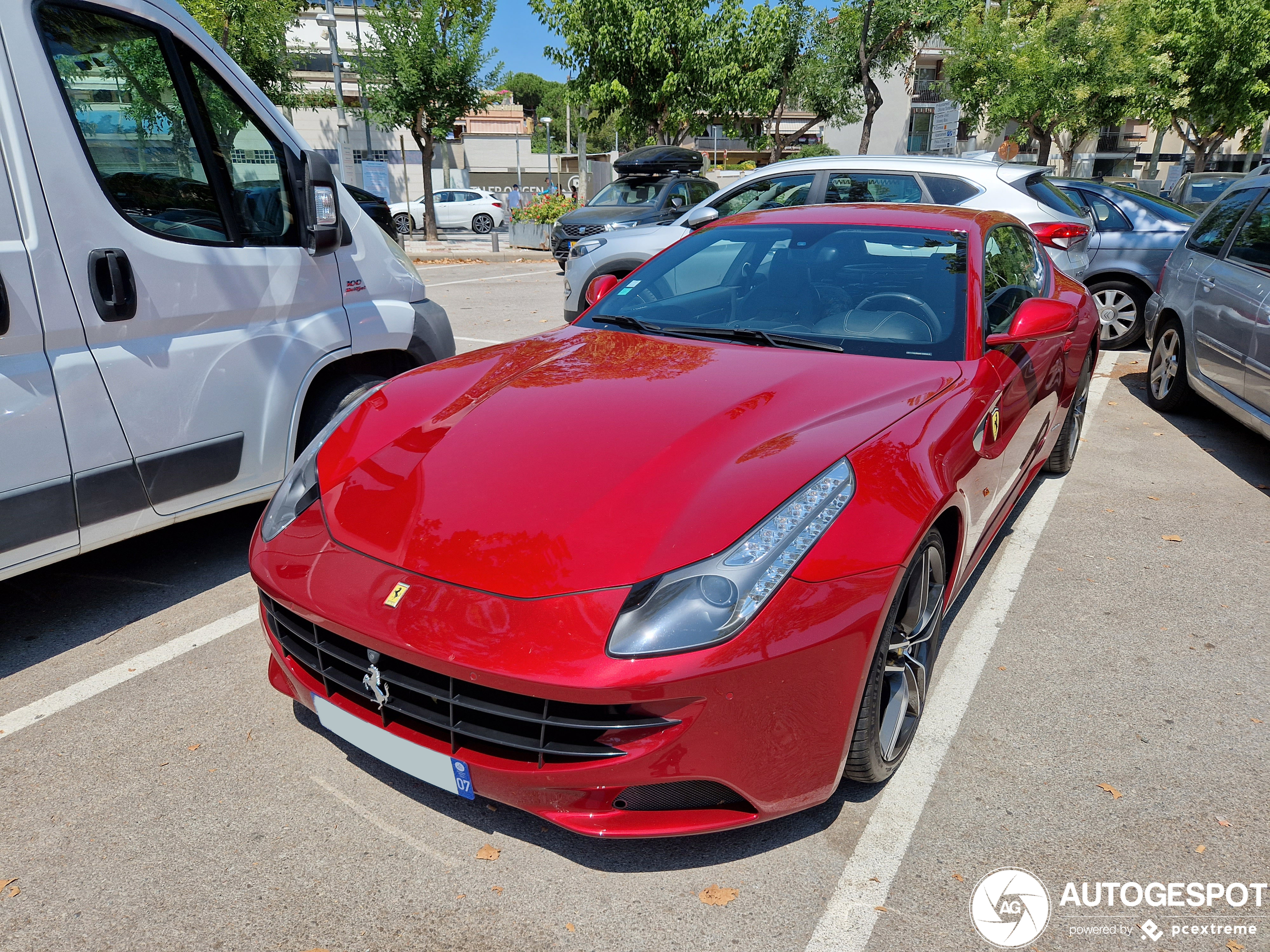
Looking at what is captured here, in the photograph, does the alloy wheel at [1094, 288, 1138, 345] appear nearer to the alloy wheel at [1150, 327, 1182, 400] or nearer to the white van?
the alloy wheel at [1150, 327, 1182, 400]

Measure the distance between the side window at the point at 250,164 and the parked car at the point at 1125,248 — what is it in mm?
7291

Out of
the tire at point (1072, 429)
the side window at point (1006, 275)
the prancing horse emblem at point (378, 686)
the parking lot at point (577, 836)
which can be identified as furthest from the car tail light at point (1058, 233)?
the prancing horse emblem at point (378, 686)

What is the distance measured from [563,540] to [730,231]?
2213 mm

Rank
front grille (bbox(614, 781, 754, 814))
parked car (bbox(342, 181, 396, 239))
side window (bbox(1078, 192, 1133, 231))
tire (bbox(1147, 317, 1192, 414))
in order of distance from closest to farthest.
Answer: front grille (bbox(614, 781, 754, 814))
tire (bbox(1147, 317, 1192, 414))
parked car (bbox(342, 181, 396, 239))
side window (bbox(1078, 192, 1133, 231))

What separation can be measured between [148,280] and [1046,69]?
32.3 meters

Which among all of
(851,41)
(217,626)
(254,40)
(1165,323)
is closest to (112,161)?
(217,626)

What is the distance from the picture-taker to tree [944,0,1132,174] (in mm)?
28656

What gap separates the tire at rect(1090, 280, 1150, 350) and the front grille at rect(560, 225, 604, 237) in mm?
8776

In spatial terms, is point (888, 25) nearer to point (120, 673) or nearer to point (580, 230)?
point (580, 230)

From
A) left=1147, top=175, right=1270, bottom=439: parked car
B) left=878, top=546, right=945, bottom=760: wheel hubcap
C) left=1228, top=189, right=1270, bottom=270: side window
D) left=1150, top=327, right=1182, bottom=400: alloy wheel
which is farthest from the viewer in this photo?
left=1150, top=327, right=1182, bottom=400: alloy wheel

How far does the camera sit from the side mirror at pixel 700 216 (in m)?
7.45

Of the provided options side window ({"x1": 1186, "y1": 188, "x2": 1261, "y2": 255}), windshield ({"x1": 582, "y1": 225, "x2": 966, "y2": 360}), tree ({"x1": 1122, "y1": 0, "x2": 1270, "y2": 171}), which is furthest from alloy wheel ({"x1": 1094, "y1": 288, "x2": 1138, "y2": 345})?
tree ({"x1": 1122, "y1": 0, "x2": 1270, "y2": 171})

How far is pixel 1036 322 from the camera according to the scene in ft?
10.0

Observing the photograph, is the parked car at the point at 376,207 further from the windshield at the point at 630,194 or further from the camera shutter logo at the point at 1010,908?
the windshield at the point at 630,194
